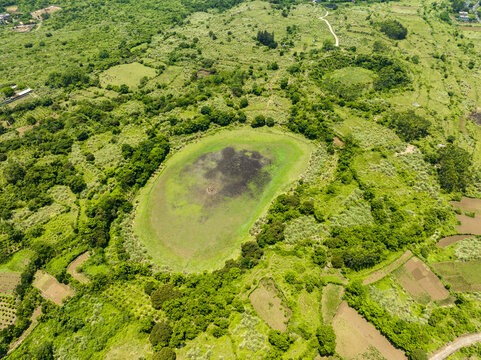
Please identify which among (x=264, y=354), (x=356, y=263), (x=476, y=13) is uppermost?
(x=476, y=13)

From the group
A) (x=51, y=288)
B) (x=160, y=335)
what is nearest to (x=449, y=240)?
(x=160, y=335)

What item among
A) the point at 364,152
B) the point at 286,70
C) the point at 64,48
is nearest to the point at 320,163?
the point at 364,152

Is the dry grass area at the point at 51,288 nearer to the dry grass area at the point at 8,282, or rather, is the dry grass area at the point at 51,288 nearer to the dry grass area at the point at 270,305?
the dry grass area at the point at 8,282

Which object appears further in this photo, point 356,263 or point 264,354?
point 356,263

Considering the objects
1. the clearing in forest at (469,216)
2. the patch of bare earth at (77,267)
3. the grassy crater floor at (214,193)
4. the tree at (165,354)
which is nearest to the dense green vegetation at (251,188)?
the tree at (165,354)

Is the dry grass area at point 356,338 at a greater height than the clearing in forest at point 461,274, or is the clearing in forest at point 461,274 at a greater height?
the clearing in forest at point 461,274

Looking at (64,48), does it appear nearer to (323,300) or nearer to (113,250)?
(113,250)
